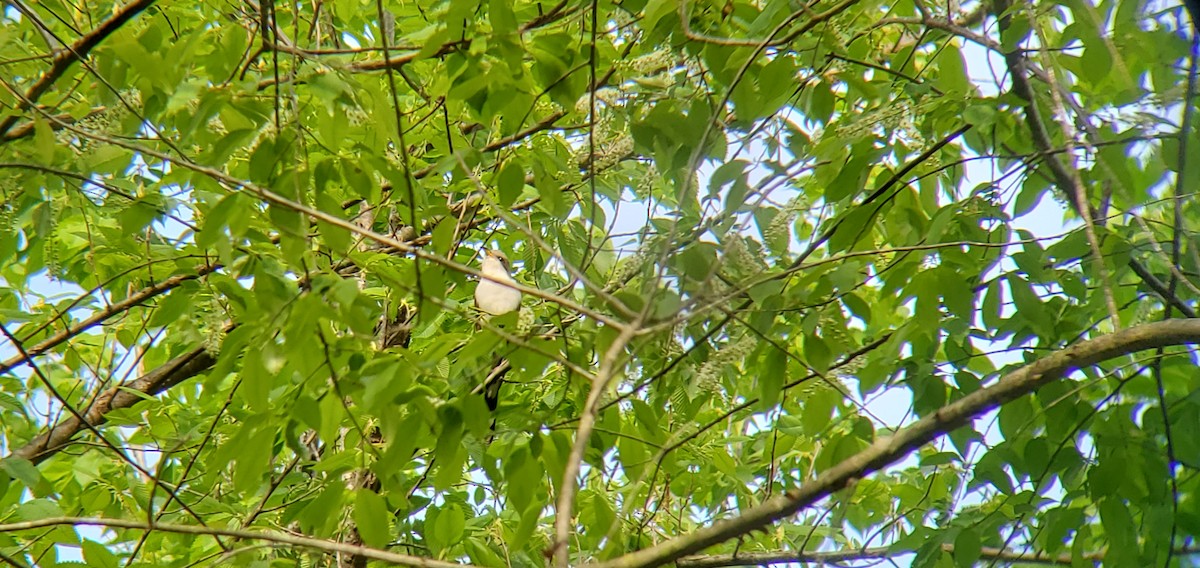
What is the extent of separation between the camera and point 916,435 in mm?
1593

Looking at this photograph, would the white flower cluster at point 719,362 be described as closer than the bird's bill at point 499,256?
Yes

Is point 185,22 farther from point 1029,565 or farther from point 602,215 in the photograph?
point 1029,565

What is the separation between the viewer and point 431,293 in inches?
72.9

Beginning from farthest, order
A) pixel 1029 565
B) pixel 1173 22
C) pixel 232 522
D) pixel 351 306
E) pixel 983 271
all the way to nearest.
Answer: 1. pixel 232 522
2. pixel 1029 565
3. pixel 983 271
4. pixel 351 306
5. pixel 1173 22

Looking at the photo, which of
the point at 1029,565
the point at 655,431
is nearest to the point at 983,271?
the point at 655,431

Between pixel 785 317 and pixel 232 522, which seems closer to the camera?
pixel 785 317

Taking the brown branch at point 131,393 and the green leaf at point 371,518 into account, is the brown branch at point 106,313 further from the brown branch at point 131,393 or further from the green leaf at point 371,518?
the green leaf at point 371,518

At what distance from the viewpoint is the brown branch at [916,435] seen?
Result: 1581 millimetres

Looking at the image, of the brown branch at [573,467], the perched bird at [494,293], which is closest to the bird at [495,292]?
the perched bird at [494,293]

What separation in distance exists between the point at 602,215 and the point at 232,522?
1.73 meters

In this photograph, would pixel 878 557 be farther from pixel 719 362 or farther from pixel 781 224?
pixel 781 224

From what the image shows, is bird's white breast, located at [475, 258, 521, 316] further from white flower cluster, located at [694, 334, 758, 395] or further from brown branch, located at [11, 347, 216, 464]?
white flower cluster, located at [694, 334, 758, 395]

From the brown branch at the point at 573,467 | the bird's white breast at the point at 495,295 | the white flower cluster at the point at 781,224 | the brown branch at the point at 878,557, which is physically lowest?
the brown branch at the point at 573,467

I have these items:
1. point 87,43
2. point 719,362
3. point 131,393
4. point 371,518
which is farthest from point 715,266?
point 131,393
